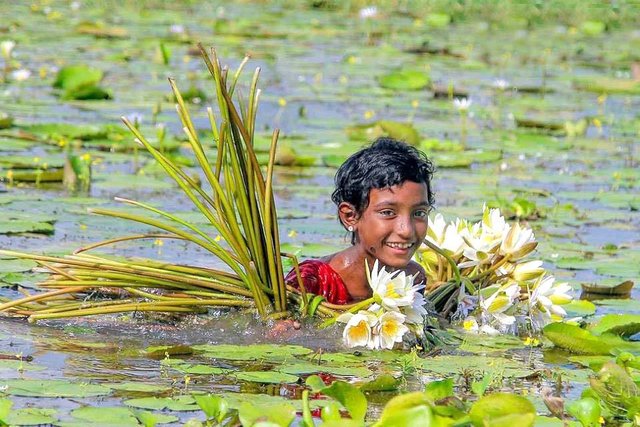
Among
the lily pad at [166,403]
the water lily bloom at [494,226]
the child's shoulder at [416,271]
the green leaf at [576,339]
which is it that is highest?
the water lily bloom at [494,226]

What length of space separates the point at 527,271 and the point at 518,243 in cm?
13

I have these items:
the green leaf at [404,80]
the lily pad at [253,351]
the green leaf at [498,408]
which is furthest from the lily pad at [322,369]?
the green leaf at [404,80]

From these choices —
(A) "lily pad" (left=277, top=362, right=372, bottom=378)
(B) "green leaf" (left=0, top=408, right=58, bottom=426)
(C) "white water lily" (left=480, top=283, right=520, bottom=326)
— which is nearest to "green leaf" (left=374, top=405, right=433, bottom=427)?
(B) "green leaf" (left=0, top=408, right=58, bottom=426)

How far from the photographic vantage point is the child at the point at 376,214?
5098 millimetres

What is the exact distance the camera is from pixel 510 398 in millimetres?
3416

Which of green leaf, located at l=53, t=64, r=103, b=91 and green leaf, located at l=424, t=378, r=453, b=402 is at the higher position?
green leaf, located at l=53, t=64, r=103, b=91

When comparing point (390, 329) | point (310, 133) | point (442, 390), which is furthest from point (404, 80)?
point (442, 390)

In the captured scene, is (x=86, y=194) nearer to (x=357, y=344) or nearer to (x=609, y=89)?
(x=357, y=344)

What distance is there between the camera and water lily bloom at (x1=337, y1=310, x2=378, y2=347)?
15.9ft

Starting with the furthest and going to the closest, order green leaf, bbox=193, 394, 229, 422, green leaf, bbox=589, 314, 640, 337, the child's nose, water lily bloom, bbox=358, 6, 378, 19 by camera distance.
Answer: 1. water lily bloom, bbox=358, 6, 378, 19
2. green leaf, bbox=589, 314, 640, 337
3. the child's nose
4. green leaf, bbox=193, 394, 229, 422

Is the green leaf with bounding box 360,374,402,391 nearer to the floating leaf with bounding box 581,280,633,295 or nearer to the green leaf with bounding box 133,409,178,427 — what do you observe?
the green leaf with bounding box 133,409,178,427

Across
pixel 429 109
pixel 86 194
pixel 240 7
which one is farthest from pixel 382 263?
pixel 240 7

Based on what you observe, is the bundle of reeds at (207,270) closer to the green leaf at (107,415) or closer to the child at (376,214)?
the child at (376,214)

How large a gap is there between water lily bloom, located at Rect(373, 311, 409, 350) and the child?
0.35 meters
